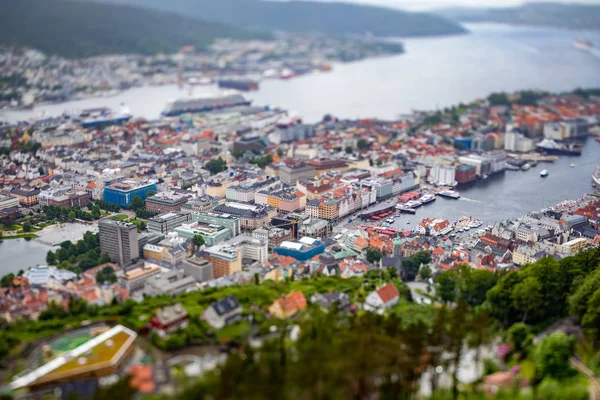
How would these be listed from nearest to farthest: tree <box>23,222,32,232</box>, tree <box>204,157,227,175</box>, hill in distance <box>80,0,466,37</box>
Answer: tree <box>23,222,32,232</box>
tree <box>204,157,227,175</box>
hill in distance <box>80,0,466,37</box>

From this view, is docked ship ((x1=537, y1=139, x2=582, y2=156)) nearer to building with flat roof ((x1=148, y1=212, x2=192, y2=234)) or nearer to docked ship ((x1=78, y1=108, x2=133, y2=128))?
building with flat roof ((x1=148, y1=212, x2=192, y2=234))

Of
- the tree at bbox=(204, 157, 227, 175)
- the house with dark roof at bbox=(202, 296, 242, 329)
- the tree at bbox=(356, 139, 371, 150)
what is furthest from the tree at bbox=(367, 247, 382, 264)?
the tree at bbox=(356, 139, 371, 150)

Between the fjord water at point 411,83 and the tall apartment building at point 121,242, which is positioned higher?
the fjord water at point 411,83

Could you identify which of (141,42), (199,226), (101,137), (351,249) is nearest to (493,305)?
(351,249)

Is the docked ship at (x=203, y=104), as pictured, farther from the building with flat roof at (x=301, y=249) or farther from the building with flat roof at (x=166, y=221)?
the building with flat roof at (x=301, y=249)

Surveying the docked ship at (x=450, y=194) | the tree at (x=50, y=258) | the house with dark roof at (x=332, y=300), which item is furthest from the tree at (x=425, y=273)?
the tree at (x=50, y=258)

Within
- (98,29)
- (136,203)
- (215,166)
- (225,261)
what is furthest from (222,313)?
(98,29)

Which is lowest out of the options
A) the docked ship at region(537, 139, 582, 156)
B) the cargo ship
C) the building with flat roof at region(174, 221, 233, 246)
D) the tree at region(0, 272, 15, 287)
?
the tree at region(0, 272, 15, 287)
